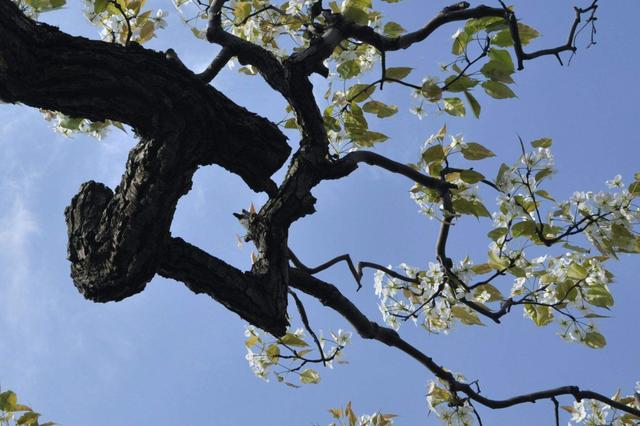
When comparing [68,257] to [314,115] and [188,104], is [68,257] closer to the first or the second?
[188,104]

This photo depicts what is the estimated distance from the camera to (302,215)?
6.73 feet

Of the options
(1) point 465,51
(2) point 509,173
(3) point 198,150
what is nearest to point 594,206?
(2) point 509,173

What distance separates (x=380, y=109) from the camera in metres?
2.58

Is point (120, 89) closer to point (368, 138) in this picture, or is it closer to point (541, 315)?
point (368, 138)

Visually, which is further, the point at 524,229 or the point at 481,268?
the point at 481,268

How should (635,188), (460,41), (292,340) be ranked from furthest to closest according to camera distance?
(292,340) → (635,188) → (460,41)

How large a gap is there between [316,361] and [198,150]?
1357 mm

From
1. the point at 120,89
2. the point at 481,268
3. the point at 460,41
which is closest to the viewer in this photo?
the point at 120,89

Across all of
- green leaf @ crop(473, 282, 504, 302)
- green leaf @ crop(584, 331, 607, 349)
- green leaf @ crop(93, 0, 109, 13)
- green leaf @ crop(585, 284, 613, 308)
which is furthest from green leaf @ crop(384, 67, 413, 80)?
green leaf @ crop(584, 331, 607, 349)

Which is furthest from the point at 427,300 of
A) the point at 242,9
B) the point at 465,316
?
the point at 242,9

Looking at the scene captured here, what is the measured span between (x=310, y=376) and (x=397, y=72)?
154 centimetres

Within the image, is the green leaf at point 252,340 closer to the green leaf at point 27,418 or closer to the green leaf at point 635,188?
the green leaf at point 27,418

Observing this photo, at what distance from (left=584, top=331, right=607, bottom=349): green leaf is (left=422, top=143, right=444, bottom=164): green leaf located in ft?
3.44

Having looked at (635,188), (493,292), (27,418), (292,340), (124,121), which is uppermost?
(635,188)
